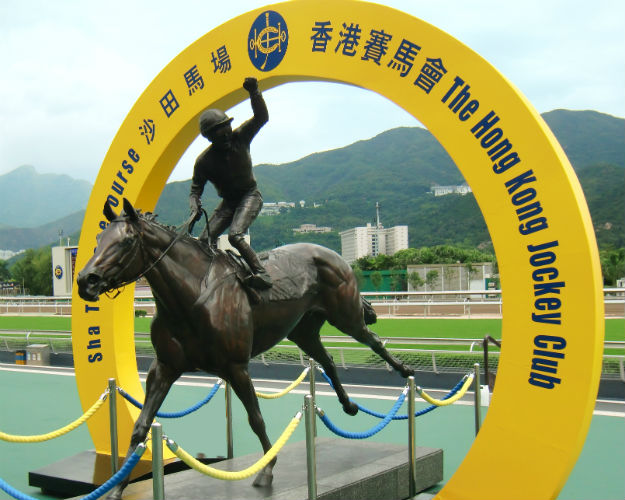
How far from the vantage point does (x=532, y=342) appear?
3.73 meters

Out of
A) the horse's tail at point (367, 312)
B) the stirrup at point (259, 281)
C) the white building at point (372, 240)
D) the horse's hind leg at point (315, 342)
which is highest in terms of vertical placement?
the white building at point (372, 240)

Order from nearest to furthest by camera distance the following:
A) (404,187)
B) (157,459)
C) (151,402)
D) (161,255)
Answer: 1. (157,459)
2. (161,255)
3. (151,402)
4. (404,187)

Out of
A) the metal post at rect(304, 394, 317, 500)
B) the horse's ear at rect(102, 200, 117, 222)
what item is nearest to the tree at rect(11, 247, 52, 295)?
the horse's ear at rect(102, 200, 117, 222)

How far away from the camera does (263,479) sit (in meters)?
4.25

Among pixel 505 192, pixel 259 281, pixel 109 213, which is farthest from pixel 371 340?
pixel 109 213

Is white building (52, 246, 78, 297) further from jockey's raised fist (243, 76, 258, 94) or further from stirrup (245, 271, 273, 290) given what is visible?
jockey's raised fist (243, 76, 258, 94)

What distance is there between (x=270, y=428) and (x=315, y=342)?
2.66 metres

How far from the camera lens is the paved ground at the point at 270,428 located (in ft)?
18.2

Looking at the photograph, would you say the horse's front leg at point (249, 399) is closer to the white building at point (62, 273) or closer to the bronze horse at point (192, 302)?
the bronze horse at point (192, 302)

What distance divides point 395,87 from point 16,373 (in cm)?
1123

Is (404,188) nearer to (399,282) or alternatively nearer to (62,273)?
(399,282)

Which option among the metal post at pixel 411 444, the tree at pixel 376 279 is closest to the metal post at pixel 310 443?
the metal post at pixel 411 444

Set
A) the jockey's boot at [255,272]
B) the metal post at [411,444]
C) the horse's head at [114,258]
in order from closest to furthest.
→ the horse's head at [114,258], the jockey's boot at [255,272], the metal post at [411,444]

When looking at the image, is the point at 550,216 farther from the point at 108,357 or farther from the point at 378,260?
the point at 378,260
